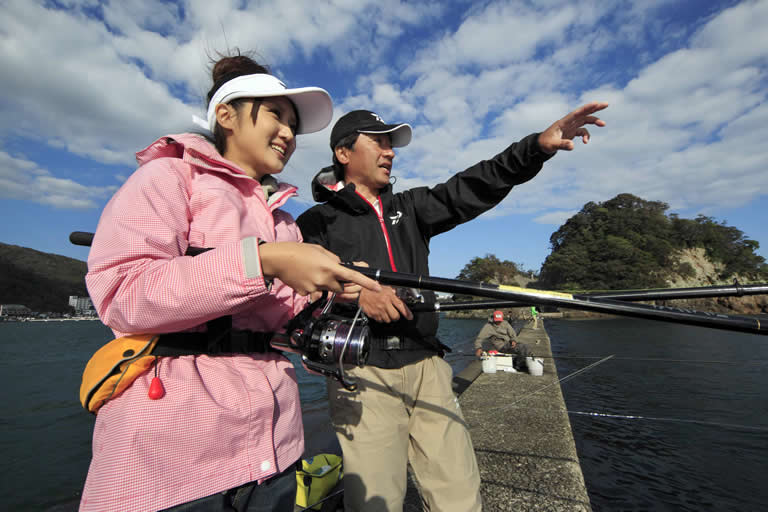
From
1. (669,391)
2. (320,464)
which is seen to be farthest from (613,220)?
(320,464)

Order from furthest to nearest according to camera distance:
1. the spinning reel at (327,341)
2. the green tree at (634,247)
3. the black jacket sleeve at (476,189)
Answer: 1. the green tree at (634,247)
2. the black jacket sleeve at (476,189)
3. the spinning reel at (327,341)

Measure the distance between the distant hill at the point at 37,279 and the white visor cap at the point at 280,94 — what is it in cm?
12819

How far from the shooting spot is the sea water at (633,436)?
6.63 metres

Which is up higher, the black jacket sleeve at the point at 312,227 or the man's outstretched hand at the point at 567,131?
the man's outstretched hand at the point at 567,131

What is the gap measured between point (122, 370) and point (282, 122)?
1.42m

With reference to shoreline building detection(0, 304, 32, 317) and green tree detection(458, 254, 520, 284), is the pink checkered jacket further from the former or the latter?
shoreline building detection(0, 304, 32, 317)

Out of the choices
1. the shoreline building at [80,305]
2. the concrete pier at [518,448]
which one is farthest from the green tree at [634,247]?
the shoreline building at [80,305]

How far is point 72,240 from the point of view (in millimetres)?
2312

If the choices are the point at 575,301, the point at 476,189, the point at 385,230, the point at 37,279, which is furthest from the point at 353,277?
the point at 37,279

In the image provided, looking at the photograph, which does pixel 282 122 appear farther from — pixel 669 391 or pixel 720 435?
pixel 669 391

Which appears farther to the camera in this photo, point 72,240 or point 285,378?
point 72,240

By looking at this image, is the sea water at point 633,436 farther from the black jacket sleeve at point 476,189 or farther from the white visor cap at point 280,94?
the white visor cap at point 280,94

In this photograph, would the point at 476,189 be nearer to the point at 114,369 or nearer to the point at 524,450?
the point at 114,369

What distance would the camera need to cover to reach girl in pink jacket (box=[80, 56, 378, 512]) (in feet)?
3.83
